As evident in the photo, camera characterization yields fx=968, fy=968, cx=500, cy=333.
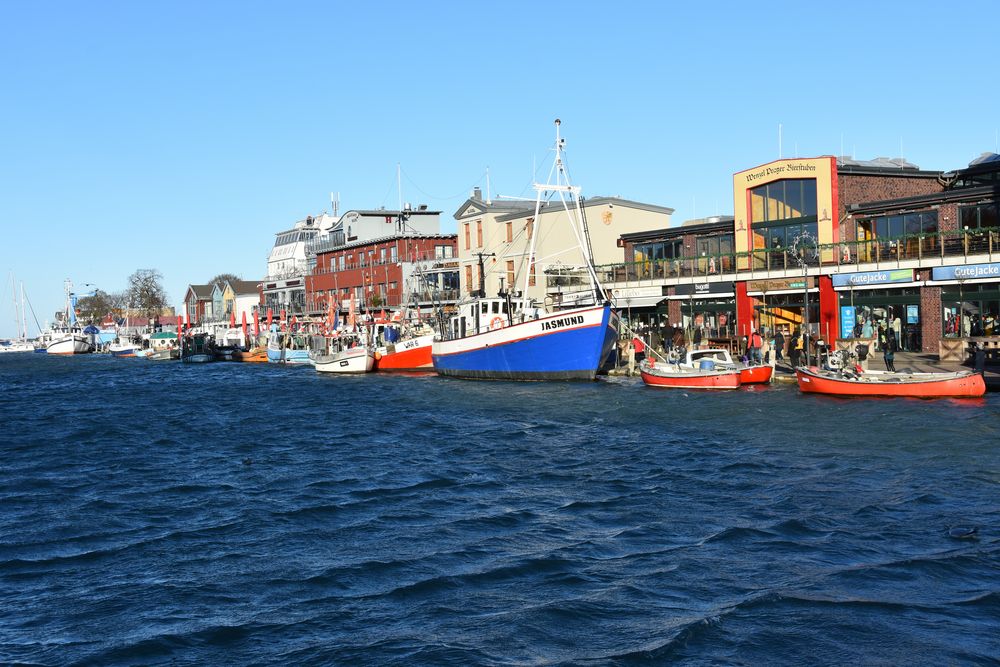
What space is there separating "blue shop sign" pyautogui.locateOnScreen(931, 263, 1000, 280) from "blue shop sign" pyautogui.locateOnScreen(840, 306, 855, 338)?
4.53m

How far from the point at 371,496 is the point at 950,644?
12.9 meters

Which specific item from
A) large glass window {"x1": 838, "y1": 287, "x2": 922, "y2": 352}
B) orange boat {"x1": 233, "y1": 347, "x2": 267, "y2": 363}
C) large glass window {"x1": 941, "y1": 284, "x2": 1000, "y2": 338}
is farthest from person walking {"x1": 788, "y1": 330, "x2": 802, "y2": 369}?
orange boat {"x1": 233, "y1": 347, "x2": 267, "y2": 363}

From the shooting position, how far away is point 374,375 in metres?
66.0

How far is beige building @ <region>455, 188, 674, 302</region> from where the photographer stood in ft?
221

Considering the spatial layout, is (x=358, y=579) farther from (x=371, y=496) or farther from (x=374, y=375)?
(x=374, y=375)

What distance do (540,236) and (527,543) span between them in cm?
5596

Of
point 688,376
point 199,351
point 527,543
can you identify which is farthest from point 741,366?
point 199,351

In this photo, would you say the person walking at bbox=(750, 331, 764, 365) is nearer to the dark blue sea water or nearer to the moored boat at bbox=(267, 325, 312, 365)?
the dark blue sea water

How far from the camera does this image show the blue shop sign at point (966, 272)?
4162 centimetres

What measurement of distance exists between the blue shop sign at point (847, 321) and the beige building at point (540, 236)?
1811 cm

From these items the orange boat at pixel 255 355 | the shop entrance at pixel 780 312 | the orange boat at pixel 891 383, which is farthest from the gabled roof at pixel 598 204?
the orange boat at pixel 255 355

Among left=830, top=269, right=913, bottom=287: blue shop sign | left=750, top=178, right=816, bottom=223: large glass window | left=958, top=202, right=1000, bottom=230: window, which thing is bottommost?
left=830, top=269, right=913, bottom=287: blue shop sign

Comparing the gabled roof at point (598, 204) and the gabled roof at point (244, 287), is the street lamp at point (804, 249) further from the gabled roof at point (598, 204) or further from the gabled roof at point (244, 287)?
the gabled roof at point (244, 287)

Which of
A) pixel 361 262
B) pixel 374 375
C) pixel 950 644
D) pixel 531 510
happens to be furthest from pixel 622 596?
pixel 361 262
